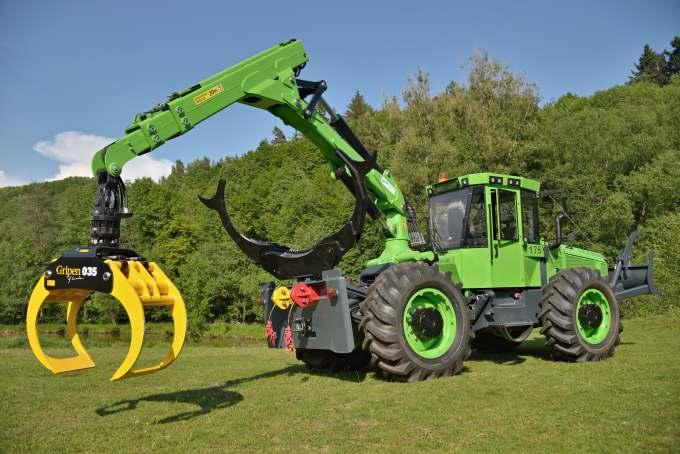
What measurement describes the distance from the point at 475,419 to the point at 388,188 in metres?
4.35

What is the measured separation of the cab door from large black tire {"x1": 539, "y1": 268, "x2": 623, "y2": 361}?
0.58m

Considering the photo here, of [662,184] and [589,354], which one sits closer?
[589,354]

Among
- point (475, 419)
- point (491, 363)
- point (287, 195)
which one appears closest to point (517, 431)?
point (475, 419)

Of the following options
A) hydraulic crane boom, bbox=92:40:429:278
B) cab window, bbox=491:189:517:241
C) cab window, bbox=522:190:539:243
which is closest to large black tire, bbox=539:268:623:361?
cab window, bbox=522:190:539:243

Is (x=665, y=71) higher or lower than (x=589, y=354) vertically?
higher

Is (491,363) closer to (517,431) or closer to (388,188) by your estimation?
(388,188)

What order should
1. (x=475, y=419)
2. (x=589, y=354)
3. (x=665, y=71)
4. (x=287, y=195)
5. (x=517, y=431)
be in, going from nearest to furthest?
(x=517, y=431), (x=475, y=419), (x=589, y=354), (x=287, y=195), (x=665, y=71)

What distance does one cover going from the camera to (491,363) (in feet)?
30.1

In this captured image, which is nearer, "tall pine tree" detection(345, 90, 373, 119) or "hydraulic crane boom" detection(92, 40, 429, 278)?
"hydraulic crane boom" detection(92, 40, 429, 278)

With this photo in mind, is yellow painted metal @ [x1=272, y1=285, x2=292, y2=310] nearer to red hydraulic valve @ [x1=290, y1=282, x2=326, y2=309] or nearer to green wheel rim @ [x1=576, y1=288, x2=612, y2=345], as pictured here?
red hydraulic valve @ [x1=290, y1=282, x2=326, y2=309]

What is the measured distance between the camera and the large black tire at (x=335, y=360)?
8719 mm

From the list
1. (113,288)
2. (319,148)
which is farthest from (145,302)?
(319,148)

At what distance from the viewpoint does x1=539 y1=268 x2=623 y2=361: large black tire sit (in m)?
8.73

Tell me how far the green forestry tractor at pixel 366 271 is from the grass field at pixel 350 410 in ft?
1.92
